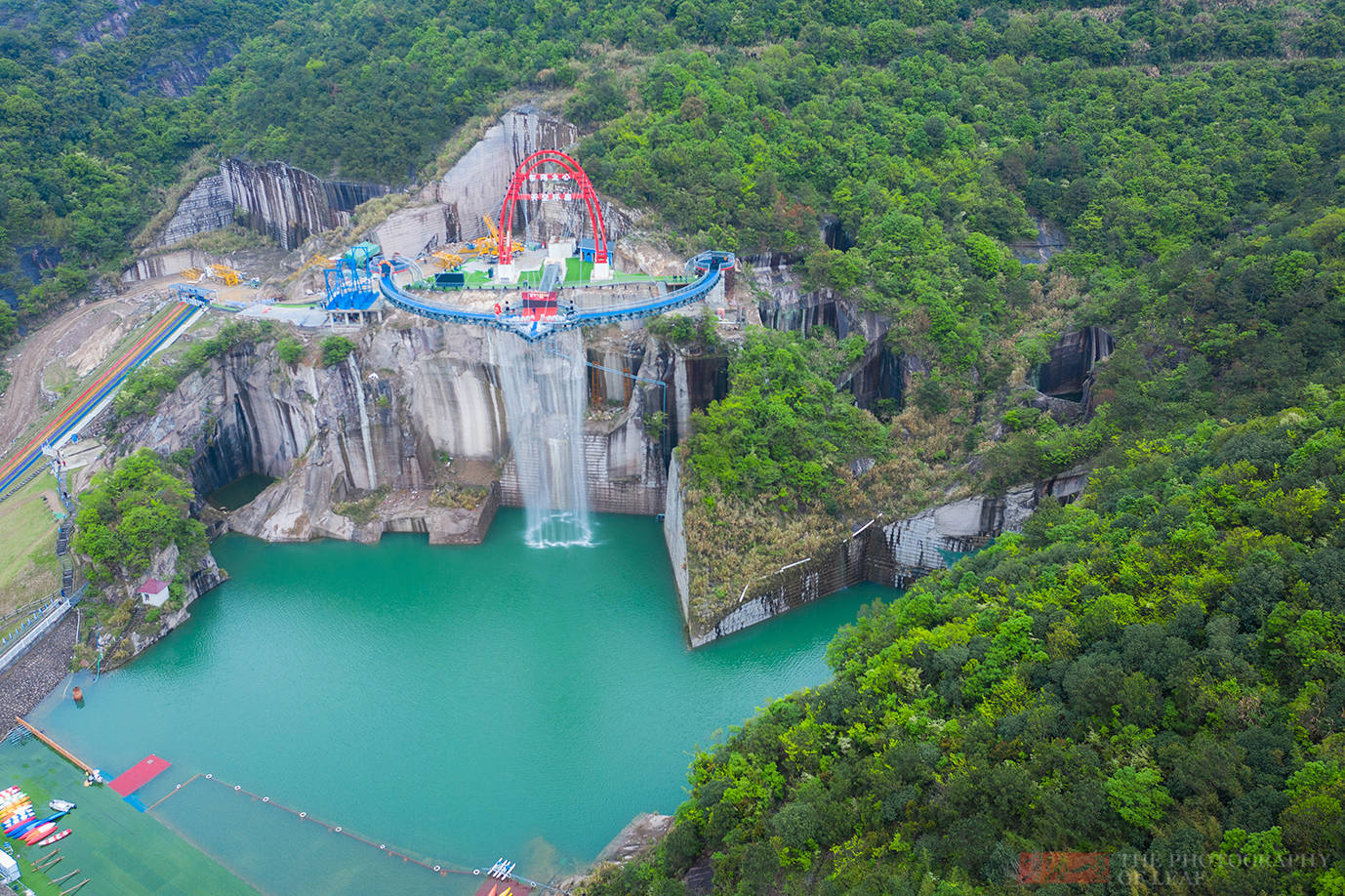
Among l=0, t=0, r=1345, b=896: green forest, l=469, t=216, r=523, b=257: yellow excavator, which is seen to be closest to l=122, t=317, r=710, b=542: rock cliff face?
l=0, t=0, r=1345, b=896: green forest

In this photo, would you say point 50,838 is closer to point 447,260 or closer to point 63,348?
point 63,348

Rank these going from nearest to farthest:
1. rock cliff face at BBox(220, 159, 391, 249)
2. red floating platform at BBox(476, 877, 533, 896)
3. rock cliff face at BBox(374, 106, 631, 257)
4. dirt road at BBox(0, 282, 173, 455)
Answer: red floating platform at BBox(476, 877, 533, 896)
dirt road at BBox(0, 282, 173, 455)
rock cliff face at BBox(374, 106, 631, 257)
rock cliff face at BBox(220, 159, 391, 249)

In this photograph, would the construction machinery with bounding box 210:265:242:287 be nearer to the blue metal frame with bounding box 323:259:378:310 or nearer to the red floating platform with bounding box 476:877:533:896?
the blue metal frame with bounding box 323:259:378:310

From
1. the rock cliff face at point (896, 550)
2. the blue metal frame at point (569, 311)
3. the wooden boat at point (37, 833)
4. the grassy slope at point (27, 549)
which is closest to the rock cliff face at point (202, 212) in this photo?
the blue metal frame at point (569, 311)

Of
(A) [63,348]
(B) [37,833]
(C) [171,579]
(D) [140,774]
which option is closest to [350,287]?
(C) [171,579]

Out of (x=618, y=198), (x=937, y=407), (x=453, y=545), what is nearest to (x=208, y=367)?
(x=453, y=545)
